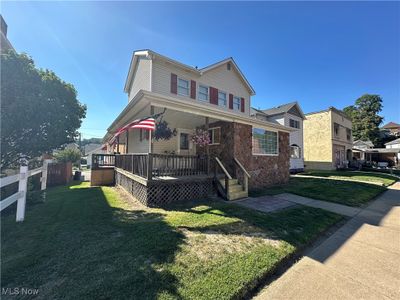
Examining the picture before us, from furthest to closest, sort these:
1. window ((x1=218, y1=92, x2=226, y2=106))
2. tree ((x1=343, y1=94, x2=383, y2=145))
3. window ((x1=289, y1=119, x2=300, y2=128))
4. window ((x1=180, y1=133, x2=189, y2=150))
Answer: tree ((x1=343, y1=94, x2=383, y2=145)) < window ((x1=289, y1=119, x2=300, y2=128)) < window ((x1=218, y1=92, x2=226, y2=106)) < window ((x1=180, y1=133, x2=189, y2=150))

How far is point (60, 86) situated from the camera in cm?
867

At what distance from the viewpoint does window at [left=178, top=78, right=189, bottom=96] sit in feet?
39.3

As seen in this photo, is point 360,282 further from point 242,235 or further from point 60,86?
point 60,86

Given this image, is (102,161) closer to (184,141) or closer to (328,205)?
(184,141)

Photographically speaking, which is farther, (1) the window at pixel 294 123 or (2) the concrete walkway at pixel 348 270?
(1) the window at pixel 294 123

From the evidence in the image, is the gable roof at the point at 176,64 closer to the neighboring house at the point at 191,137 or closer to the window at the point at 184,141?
the neighboring house at the point at 191,137

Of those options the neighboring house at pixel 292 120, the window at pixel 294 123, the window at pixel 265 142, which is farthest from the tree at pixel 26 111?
the window at pixel 294 123

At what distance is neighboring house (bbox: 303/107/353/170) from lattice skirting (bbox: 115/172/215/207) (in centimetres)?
2227

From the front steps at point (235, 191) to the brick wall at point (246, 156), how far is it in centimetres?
71

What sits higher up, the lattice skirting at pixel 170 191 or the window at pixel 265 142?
the window at pixel 265 142

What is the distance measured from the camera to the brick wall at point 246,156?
28.3ft

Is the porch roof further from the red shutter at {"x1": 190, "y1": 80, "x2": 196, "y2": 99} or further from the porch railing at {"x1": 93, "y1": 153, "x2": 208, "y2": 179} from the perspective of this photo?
the red shutter at {"x1": 190, "y1": 80, "x2": 196, "y2": 99}

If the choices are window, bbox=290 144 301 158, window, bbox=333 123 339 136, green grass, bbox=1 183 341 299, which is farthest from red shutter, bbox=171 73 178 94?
window, bbox=333 123 339 136

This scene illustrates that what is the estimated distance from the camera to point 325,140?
905 inches
